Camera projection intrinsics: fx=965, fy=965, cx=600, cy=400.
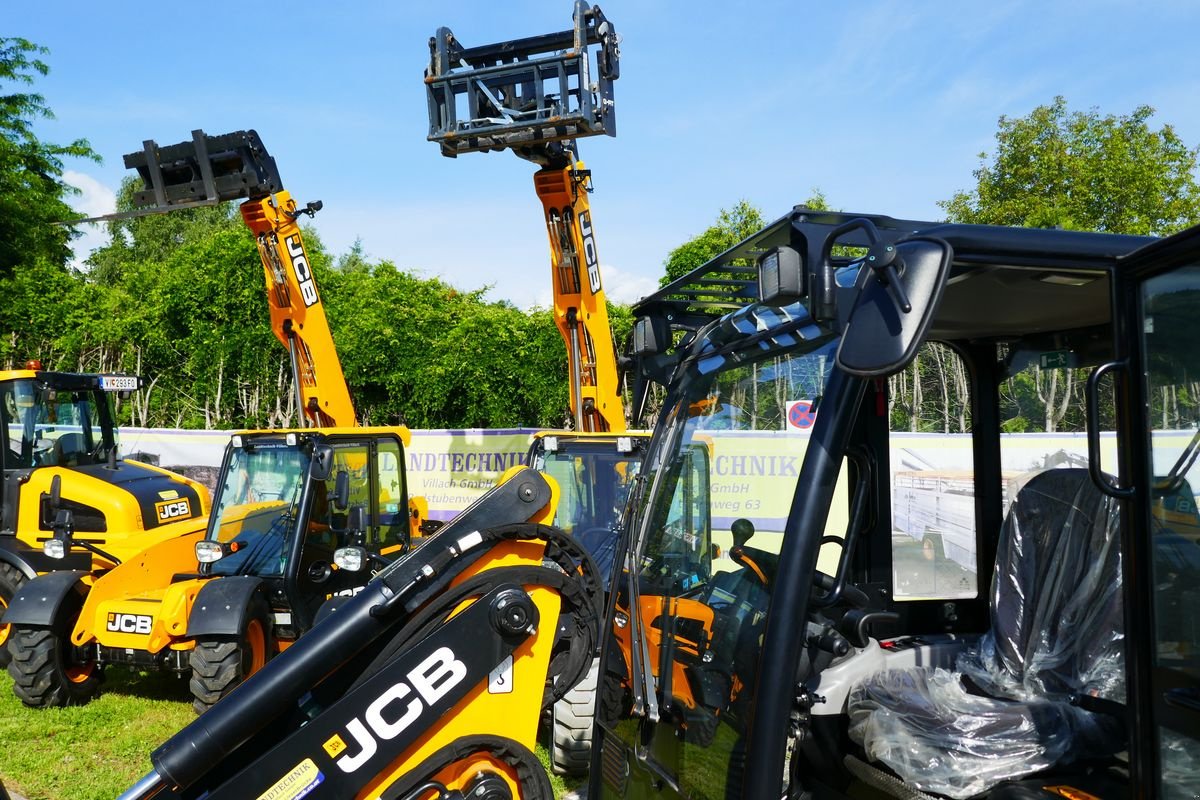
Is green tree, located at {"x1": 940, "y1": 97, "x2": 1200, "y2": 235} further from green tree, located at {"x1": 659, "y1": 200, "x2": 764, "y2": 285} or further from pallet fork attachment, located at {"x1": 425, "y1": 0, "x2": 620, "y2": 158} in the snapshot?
pallet fork attachment, located at {"x1": 425, "y1": 0, "x2": 620, "y2": 158}

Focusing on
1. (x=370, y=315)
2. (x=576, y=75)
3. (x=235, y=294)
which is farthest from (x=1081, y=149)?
(x=235, y=294)

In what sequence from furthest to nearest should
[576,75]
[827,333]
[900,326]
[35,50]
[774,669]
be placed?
[35,50]
[576,75]
[827,333]
[774,669]
[900,326]

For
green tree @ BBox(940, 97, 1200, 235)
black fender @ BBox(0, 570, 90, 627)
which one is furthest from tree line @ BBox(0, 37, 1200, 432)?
black fender @ BBox(0, 570, 90, 627)

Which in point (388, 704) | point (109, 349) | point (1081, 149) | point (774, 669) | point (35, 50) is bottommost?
point (388, 704)

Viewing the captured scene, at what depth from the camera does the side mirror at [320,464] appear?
7.10 m

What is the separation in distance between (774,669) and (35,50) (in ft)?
83.6

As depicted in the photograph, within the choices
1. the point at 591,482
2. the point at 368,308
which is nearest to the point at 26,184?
the point at 368,308

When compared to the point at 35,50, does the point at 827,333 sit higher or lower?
lower

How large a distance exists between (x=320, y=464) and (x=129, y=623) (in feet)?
5.49

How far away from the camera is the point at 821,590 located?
2596 mm

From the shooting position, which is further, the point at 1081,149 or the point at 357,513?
the point at 1081,149

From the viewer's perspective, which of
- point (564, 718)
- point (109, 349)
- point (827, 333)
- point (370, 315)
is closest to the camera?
point (827, 333)

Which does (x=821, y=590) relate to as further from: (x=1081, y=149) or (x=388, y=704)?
(x=1081, y=149)

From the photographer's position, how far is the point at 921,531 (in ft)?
12.5
